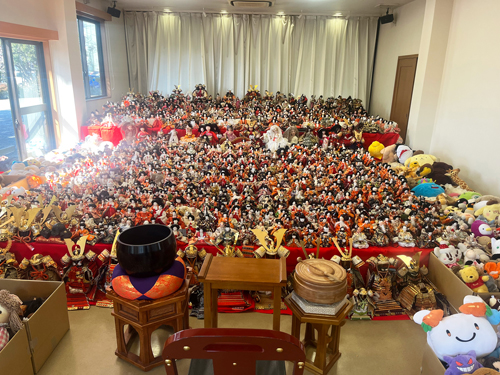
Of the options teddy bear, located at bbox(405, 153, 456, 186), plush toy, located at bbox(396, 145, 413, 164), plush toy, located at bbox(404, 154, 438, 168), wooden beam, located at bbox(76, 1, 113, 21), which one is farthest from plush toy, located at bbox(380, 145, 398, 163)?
wooden beam, located at bbox(76, 1, 113, 21)

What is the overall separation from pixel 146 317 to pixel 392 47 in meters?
8.12

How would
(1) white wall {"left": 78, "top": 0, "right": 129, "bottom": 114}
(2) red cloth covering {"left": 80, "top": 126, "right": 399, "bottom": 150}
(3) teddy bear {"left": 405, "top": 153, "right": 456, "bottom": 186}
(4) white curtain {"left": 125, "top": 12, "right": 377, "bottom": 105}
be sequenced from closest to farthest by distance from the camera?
(3) teddy bear {"left": 405, "top": 153, "right": 456, "bottom": 186}
(2) red cloth covering {"left": 80, "top": 126, "right": 399, "bottom": 150}
(1) white wall {"left": 78, "top": 0, "right": 129, "bottom": 114}
(4) white curtain {"left": 125, "top": 12, "right": 377, "bottom": 105}

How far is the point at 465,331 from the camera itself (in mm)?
1821

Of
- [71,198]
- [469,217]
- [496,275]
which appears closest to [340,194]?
[469,217]

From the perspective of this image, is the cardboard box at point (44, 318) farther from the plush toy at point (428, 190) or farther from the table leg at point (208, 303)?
the plush toy at point (428, 190)

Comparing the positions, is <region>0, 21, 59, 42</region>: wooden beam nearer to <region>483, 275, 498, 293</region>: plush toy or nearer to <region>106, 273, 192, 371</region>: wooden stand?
<region>106, 273, 192, 371</region>: wooden stand

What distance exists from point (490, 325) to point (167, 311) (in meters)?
1.82

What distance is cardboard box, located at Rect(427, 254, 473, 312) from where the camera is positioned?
2438 millimetres

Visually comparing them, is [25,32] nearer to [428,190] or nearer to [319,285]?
[319,285]

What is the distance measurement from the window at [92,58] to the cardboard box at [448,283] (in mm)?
7052

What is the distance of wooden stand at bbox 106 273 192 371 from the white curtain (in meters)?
7.83

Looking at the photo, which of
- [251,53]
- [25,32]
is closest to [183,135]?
[25,32]

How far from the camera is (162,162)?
15.2 ft

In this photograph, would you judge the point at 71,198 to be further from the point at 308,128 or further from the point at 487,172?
the point at 487,172
